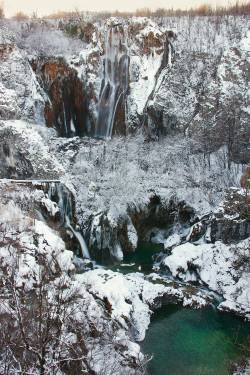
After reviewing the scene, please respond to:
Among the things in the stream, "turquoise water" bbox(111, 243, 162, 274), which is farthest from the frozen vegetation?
the stream

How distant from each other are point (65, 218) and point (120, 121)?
1885 centimetres

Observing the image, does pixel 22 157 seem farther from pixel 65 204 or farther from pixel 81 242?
pixel 81 242

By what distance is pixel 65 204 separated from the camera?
29484 millimetres

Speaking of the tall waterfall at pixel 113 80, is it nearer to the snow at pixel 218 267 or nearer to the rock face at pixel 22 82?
the rock face at pixel 22 82

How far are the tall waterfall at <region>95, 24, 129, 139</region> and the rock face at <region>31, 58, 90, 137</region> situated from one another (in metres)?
1.85

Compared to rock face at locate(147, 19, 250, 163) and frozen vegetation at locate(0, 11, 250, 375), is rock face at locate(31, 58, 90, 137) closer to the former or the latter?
frozen vegetation at locate(0, 11, 250, 375)

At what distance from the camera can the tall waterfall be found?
45.4m

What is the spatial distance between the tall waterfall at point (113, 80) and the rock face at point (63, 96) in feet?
6.07

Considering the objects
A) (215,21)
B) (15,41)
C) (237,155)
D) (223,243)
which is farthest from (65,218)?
(215,21)

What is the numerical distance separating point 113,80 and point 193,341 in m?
32.3

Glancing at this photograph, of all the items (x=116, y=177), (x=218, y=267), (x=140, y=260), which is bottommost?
(x=140, y=260)

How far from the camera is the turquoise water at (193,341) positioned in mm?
18531

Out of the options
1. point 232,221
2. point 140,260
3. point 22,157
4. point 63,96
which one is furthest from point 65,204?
point 63,96

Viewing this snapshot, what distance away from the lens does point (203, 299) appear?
23.8 m
